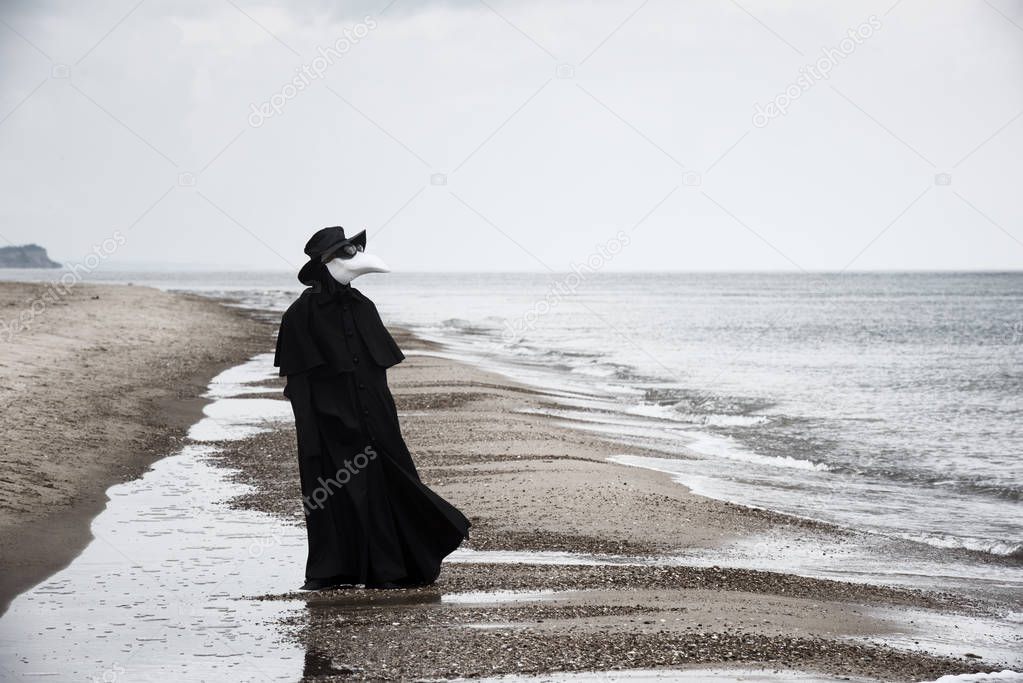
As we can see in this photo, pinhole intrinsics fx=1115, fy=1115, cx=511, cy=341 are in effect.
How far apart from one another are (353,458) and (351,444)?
0.10 m

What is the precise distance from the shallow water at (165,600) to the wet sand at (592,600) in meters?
0.24

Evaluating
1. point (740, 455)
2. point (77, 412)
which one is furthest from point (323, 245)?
point (740, 455)

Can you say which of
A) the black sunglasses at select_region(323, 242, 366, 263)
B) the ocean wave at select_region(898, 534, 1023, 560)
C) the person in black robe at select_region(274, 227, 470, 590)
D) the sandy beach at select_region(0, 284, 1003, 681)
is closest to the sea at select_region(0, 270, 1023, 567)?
the ocean wave at select_region(898, 534, 1023, 560)

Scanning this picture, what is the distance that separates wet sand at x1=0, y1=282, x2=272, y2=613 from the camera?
839 centimetres

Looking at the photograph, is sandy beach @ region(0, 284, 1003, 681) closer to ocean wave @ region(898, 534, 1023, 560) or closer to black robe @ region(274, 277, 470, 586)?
black robe @ region(274, 277, 470, 586)

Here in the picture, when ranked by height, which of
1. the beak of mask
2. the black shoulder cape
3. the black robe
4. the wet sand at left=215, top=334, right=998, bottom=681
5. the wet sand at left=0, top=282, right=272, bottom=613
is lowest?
the wet sand at left=0, top=282, right=272, bottom=613

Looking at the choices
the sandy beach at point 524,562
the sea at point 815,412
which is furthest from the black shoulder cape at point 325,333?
the sea at point 815,412

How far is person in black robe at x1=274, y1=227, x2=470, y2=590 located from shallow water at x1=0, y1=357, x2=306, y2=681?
1.60 feet

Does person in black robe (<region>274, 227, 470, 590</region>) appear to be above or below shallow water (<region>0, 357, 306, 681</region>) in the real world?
above

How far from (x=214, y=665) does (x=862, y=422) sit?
17389 millimetres

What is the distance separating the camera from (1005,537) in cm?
1077

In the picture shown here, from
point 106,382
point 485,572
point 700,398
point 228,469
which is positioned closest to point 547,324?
point 700,398

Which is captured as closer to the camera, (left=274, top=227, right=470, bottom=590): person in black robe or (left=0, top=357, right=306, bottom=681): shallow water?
(left=0, top=357, right=306, bottom=681): shallow water

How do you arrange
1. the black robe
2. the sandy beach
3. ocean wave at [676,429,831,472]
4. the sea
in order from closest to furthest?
the sandy beach < the black robe < the sea < ocean wave at [676,429,831,472]
